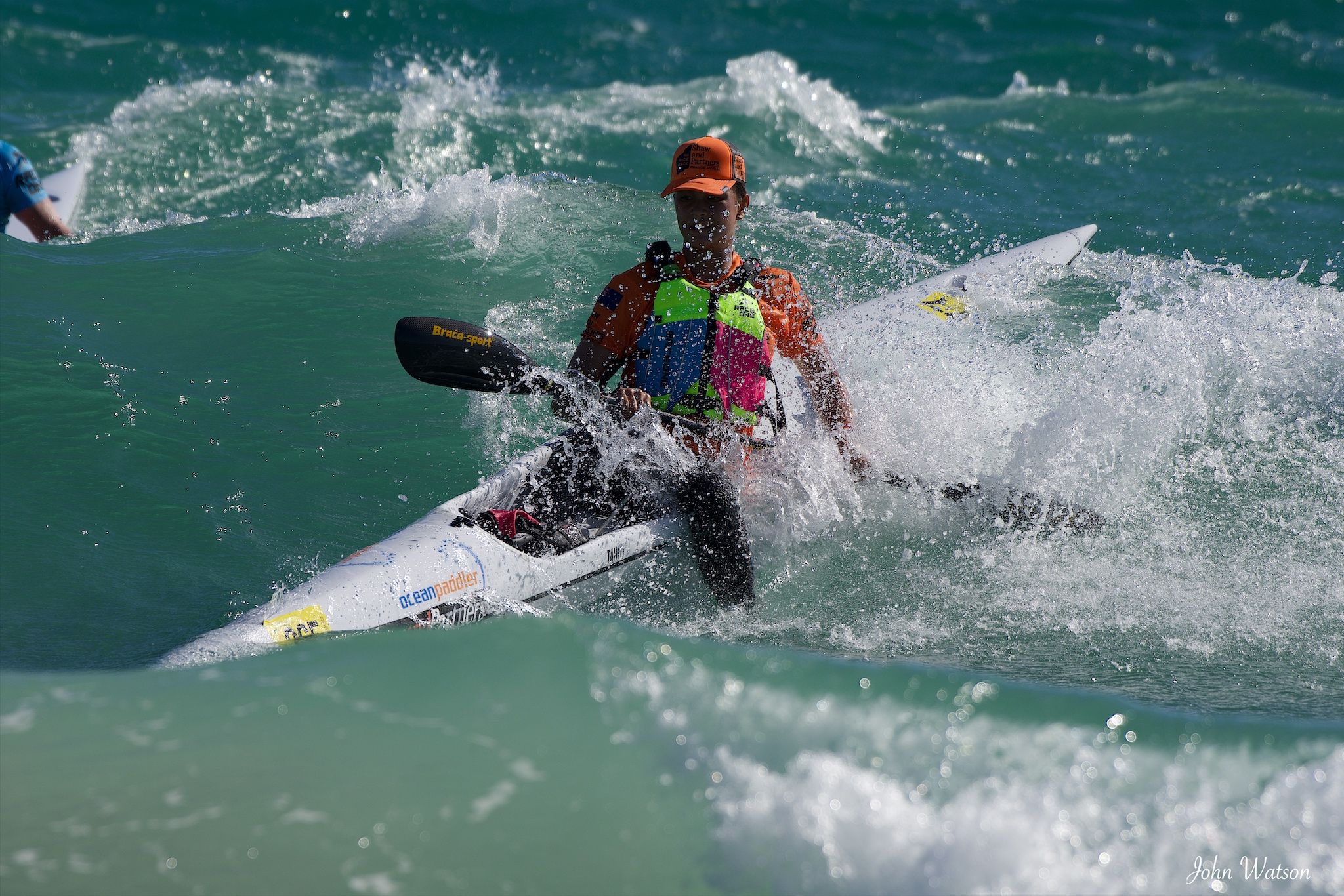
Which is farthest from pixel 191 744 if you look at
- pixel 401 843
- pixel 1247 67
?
pixel 1247 67

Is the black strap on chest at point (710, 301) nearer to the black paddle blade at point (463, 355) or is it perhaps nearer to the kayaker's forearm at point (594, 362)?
the kayaker's forearm at point (594, 362)

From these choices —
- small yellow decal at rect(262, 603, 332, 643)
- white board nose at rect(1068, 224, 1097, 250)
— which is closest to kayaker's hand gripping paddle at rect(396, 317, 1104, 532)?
small yellow decal at rect(262, 603, 332, 643)

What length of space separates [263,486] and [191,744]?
6.82ft

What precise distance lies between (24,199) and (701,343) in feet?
16.6

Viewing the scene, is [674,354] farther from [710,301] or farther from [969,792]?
[969,792]

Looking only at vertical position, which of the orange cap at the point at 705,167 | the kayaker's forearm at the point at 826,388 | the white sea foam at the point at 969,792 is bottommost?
the white sea foam at the point at 969,792

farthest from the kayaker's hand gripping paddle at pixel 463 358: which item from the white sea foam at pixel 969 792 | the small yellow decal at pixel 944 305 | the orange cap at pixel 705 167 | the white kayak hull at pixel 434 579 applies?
the small yellow decal at pixel 944 305

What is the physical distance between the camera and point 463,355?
3.67 m

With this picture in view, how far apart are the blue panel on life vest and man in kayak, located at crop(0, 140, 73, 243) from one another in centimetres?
482

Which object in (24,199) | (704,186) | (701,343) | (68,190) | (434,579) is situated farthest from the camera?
(68,190)

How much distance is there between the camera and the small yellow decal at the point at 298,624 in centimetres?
291

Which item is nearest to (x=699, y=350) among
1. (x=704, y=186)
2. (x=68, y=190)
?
(x=704, y=186)

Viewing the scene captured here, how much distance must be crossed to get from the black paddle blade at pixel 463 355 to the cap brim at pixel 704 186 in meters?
0.82

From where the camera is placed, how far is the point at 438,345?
367cm
